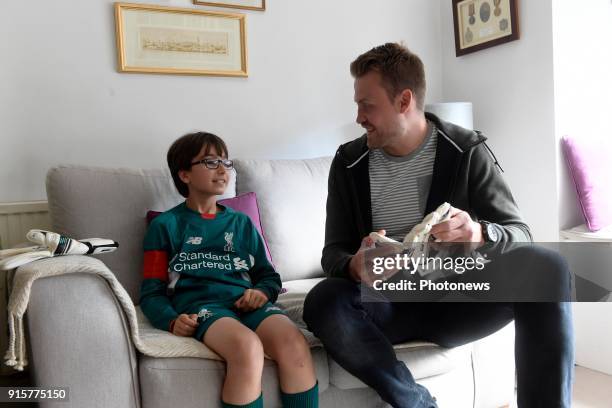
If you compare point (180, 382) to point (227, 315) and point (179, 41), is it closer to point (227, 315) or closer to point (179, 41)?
point (227, 315)

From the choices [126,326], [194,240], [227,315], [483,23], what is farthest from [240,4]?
[126,326]

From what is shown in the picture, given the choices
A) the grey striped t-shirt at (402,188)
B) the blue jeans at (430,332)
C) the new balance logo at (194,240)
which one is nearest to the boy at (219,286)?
the new balance logo at (194,240)

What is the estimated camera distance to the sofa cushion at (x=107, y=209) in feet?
5.79

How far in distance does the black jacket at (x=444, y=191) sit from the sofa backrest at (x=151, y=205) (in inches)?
19.2

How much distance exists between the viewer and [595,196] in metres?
2.23

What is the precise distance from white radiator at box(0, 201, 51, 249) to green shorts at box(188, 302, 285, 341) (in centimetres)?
85

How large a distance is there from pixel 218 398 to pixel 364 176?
2.33 feet

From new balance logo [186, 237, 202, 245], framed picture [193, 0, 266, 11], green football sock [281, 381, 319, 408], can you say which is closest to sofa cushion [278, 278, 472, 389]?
green football sock [281, 381, 319, 408]

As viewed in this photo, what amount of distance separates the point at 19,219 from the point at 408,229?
1378 mm

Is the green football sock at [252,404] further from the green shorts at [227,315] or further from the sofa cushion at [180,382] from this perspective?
the green shorts at [227,315]

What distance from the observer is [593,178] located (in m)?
2.24

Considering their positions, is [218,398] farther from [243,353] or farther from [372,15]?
[372,15]

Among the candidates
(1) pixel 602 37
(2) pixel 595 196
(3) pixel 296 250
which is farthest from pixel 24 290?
(1) pixel 602 37

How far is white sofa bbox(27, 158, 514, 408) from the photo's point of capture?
4.02ft
